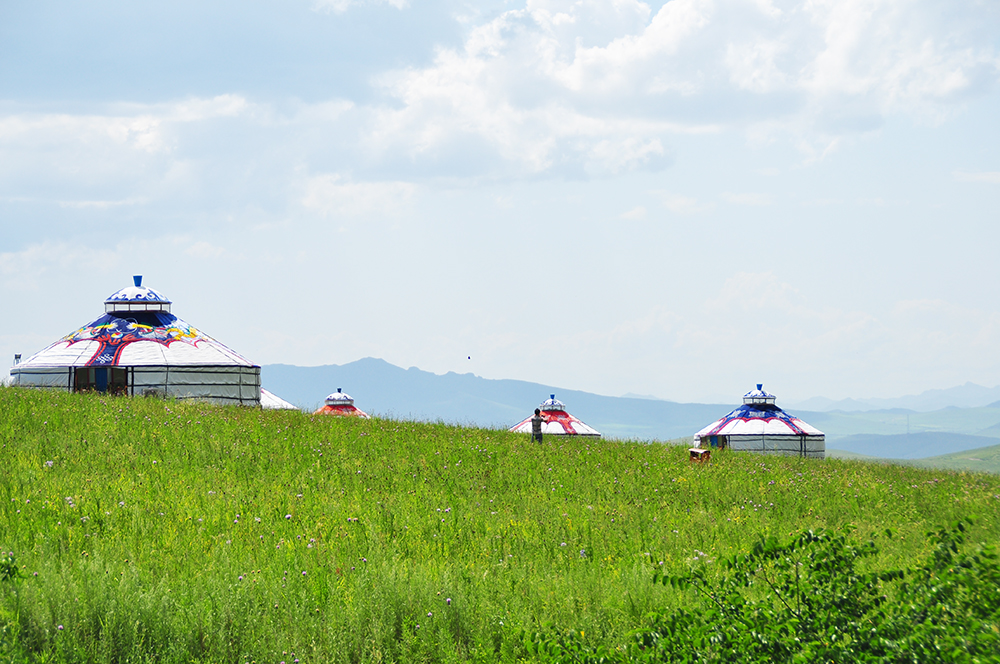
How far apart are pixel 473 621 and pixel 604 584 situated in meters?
1.37

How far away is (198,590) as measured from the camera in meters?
7.09

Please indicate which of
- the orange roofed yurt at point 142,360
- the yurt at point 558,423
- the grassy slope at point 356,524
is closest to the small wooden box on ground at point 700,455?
the grassy slope at point 356,524

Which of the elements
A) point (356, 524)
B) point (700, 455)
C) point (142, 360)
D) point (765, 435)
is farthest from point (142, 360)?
point (765, 435)

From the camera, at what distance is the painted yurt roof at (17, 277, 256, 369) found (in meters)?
28.8

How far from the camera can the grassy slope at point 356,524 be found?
6508 mm

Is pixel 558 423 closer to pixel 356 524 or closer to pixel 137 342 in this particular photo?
pixel 137 342

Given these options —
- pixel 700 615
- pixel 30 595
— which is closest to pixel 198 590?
pixel 30 595

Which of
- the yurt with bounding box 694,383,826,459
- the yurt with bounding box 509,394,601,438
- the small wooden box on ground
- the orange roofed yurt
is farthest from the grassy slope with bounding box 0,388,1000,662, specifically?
the yurt with bounding box 509,394,601,438

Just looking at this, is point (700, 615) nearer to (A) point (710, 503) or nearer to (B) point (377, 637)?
(B) point (377, 637)

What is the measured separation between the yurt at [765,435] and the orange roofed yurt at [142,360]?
2282 cm

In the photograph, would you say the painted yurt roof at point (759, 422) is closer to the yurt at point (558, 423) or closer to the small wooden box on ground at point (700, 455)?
the yurt at point (558, 423)

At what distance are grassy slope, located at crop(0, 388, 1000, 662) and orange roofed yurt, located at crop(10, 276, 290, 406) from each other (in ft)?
31.3

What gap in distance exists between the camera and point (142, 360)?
28641mm

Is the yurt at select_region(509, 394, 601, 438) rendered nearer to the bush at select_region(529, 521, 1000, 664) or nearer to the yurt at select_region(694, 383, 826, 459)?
the yurt at select_region(694, 383, 826, 459)
